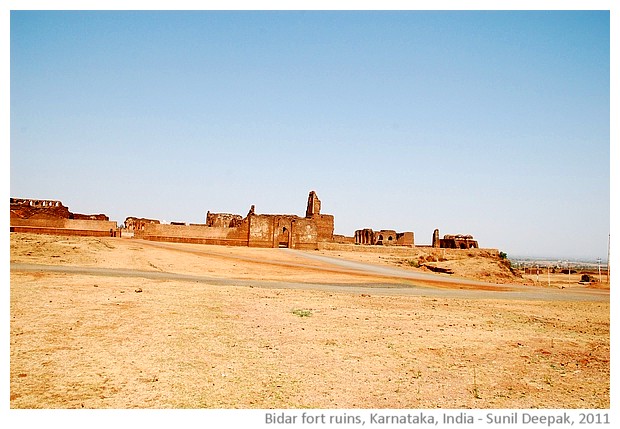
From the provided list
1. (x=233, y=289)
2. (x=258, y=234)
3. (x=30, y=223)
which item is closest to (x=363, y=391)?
(x=233, y=289)

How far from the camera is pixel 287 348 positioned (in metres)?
7.68

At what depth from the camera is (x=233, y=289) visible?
47.5 feet

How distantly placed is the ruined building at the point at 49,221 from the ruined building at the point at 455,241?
1412 inches

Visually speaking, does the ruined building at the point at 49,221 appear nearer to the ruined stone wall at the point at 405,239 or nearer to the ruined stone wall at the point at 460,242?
the ruined stone wall at the point at 405,239

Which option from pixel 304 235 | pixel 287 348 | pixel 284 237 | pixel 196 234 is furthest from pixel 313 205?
pixel 287 348

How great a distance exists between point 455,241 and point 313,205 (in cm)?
1770

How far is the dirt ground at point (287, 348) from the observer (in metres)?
5.54

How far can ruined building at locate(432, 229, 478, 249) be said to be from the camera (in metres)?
52.9

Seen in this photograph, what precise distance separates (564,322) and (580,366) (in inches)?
183

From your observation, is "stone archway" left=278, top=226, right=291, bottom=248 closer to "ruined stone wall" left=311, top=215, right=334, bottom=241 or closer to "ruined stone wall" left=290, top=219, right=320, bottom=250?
"ruined stone wall" left=290, top=219, right=320, bottom=250

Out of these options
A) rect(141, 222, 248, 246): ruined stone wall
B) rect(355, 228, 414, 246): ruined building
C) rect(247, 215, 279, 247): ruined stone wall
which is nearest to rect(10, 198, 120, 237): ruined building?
rect(141, 222, 248, 246): ruined stone wall
